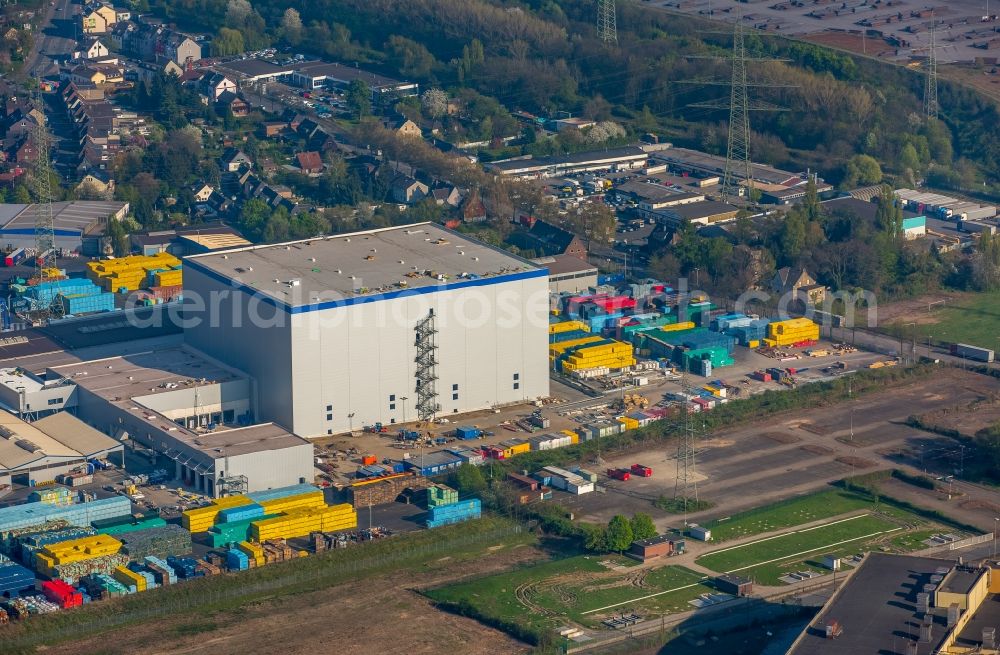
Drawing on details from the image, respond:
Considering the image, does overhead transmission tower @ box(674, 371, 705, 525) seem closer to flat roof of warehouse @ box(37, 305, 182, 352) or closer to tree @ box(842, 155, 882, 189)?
flat roof of warehouse @ box(37, 305, 182, 352)

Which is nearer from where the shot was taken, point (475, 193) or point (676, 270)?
point (676, 270)

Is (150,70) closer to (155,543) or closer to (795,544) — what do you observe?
(155,543)

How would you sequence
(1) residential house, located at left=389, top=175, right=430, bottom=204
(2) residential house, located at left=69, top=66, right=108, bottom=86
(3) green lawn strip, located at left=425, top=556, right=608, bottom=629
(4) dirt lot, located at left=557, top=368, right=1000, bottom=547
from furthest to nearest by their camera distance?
(2) residential house, located at left=69, top=66, right=108, bottom=86, (1) residential house, located at left=389, top=175, right=430, bottom=204, (4) dirt lot, located at left=557, top=368, right=1000, bottom=547, (3) green lawn strip, located at left=425, top=556, right=608, bottom=629

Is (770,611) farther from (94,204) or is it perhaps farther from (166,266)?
(94,204)

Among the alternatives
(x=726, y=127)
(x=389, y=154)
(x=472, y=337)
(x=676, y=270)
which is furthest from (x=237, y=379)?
(x=726, y=127)

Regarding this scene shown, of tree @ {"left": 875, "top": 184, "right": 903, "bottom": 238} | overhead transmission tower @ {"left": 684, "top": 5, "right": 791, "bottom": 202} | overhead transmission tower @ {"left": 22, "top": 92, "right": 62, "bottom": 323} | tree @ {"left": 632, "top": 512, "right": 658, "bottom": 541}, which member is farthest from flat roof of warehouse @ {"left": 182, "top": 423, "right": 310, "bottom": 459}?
overhead transmission tower @ {"left": 684, "top": 5, "right": 791, "bottom": 202}

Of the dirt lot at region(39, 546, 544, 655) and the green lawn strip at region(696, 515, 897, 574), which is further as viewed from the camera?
the green lawn strip at region(696, 515, 897, 574)
